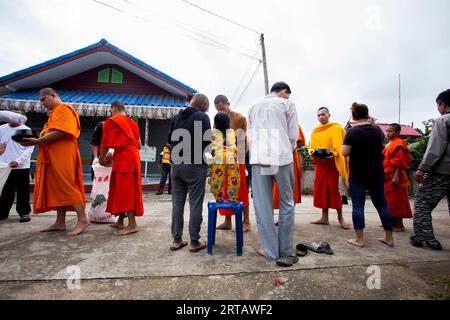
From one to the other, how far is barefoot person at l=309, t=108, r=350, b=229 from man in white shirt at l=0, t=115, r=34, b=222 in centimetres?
506

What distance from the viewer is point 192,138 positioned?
8.20 ft

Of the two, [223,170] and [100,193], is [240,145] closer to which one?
[223,170]

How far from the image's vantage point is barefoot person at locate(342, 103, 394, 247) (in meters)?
2.71

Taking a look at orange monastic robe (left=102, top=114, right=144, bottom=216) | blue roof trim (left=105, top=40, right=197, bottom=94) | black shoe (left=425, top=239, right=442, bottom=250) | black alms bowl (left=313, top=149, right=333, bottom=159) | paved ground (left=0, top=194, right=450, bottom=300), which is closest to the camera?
paved ground (left=0, top=194, right=450, bottom=300)

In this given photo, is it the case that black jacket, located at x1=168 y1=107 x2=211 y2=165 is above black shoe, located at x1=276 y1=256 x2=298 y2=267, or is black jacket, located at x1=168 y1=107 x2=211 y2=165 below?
above

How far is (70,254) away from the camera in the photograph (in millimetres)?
2391

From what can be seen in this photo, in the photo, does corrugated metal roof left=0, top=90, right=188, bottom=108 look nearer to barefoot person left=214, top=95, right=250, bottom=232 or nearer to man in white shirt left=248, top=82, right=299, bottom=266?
barefoot person left=214, top=95, right=250, bottom=232

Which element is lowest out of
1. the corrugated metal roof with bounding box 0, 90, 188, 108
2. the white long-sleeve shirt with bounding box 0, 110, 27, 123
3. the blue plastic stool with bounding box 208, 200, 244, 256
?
the blue plastic stool with bounding box 208, 200, 244, 256

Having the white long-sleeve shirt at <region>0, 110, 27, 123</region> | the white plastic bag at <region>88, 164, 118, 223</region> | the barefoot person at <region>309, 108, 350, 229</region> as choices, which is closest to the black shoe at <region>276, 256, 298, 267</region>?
the barefoot person at <region>309, 108, 350, 229</region>

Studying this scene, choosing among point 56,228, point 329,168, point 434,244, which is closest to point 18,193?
point 56,228

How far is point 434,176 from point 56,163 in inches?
195

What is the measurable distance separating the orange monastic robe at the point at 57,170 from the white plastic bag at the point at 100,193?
513mm
